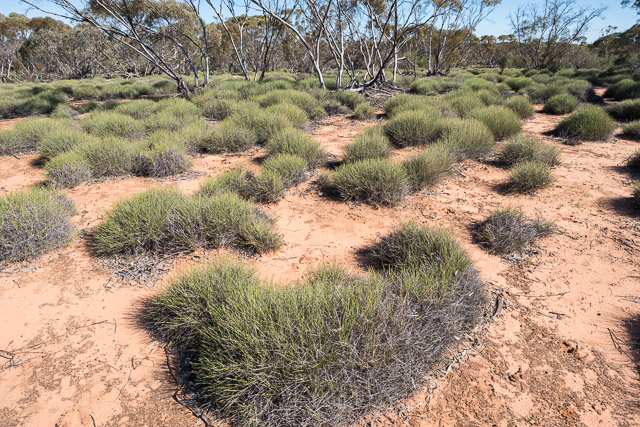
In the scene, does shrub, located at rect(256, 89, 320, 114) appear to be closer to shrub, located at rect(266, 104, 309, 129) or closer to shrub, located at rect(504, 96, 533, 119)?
shrub, located at rect(266, 104, 309, 129)

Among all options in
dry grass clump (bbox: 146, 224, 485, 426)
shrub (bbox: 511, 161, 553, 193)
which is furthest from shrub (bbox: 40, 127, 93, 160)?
shrub (bbox: 511, 161, 553, 193)

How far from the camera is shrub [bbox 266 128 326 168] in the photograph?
533 cm

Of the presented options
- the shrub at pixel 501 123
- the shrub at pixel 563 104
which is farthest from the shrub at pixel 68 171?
the shrub at pixel 563 104

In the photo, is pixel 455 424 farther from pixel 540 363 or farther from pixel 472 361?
pixel 540 363

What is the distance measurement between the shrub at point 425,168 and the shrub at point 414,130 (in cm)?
160

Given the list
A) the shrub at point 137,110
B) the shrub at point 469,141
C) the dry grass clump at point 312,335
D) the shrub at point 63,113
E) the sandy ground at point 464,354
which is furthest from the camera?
the shrub at point 63,113

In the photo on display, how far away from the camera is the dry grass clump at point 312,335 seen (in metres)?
1.68

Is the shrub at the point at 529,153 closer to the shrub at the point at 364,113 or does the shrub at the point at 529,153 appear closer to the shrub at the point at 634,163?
the shrub at the point at 634,163

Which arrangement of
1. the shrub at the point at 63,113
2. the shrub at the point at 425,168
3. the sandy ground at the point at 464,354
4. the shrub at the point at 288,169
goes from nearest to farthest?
1. the sandy ground at the point at 464,354
2. the shrub at the point at 425,168
3. the shrub at the point at 288,169
4. the shrub at the point at 63,113

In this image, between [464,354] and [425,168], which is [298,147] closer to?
[425,168]

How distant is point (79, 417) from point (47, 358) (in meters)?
0.60

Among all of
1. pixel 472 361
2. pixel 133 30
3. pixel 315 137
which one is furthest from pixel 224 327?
pixel 133 30

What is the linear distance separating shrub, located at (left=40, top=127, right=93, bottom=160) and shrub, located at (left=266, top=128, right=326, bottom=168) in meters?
3.52

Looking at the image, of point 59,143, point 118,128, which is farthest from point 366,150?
point 59,143
